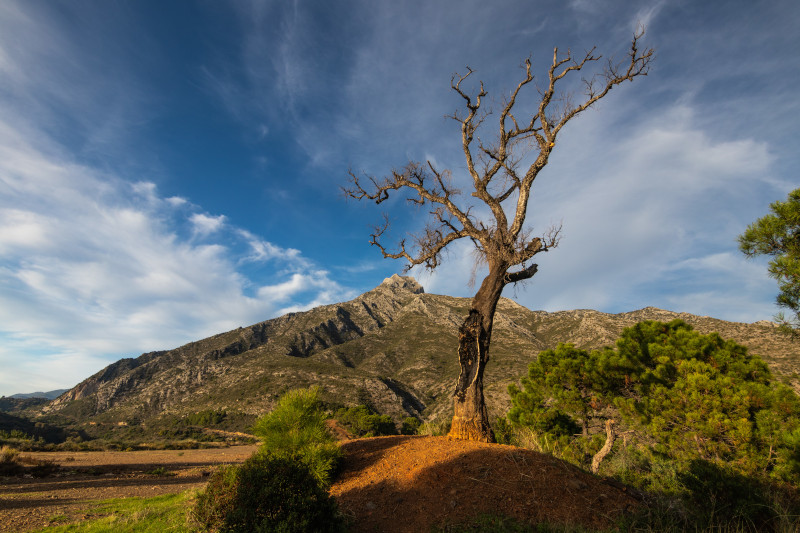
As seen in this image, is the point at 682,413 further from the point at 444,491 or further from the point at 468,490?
the point at 444,491

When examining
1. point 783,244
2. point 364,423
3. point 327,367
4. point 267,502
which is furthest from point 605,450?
point 327,367

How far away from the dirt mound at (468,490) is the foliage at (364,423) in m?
23.5

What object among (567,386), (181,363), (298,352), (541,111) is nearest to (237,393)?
(298,352)

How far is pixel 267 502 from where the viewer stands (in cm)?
421

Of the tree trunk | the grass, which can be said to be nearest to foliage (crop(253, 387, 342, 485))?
the grass

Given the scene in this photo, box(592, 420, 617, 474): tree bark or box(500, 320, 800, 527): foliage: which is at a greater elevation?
box(500, 320, 800, 527): foliage

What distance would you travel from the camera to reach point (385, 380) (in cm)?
5050

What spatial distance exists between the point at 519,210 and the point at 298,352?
6591 cm

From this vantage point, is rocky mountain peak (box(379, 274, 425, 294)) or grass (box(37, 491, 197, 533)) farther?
rocky mountain peak (box(379, 274, 425, 294))

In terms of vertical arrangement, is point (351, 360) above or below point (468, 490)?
above

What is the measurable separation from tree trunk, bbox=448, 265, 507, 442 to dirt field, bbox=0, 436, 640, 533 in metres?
0.57

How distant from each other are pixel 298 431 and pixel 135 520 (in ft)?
10.8

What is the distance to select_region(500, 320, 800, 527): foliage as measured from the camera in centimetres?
474

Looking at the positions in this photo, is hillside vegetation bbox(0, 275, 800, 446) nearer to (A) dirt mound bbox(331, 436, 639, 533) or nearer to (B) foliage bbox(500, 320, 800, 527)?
(B) foliage bbox(500, 320, 800, 527)
